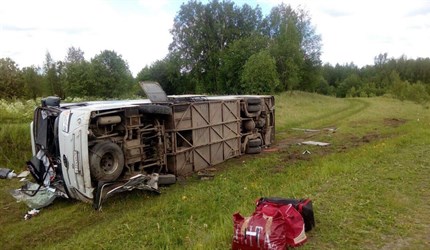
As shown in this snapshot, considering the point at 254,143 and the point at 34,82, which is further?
the point at 34,82

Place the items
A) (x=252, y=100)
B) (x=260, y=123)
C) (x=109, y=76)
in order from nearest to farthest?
1. (x=252, y=100)
2. (x=260, y=123)
3. (x=109, y=76)

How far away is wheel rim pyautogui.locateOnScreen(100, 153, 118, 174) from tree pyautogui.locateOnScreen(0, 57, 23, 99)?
85.0 feet

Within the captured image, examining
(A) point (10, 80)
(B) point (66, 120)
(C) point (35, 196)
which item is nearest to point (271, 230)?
(B) point (66, 120)

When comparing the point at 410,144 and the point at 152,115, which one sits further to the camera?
the point at 410,144

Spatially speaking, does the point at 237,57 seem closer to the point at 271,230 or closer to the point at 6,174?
the point at 6,174

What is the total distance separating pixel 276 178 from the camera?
9562 millimetres

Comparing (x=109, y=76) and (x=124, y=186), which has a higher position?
(x=109, y=76)

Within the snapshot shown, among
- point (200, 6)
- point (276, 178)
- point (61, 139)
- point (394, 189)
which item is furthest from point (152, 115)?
point (200, 6)

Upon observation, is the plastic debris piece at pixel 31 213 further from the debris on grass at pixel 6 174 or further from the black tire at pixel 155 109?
the debris on grass at pixel 6 174

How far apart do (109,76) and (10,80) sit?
44.6 feet

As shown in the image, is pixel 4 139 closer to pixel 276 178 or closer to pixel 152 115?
pixel 152 115

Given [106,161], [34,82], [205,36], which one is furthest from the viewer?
[34,82]

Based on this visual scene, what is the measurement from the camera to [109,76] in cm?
4375

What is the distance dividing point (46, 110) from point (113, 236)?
4.62 meters
